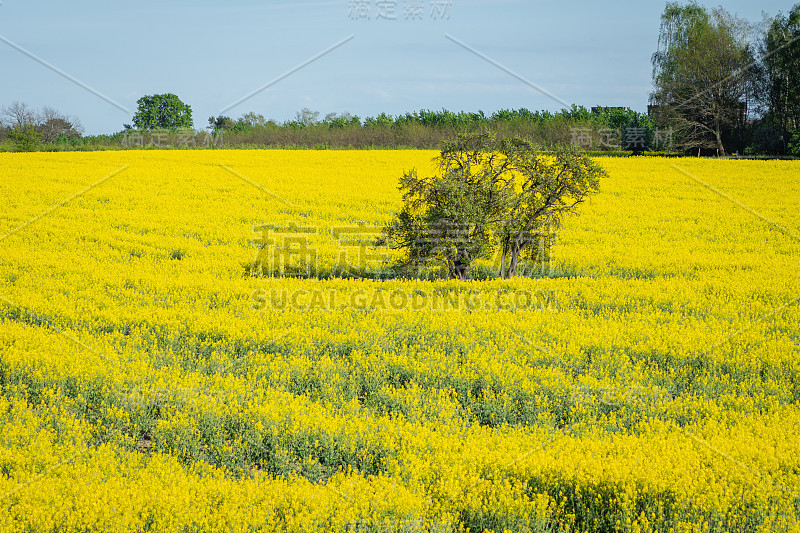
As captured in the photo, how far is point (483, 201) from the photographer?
48.5 ft

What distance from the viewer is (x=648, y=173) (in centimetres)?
3578

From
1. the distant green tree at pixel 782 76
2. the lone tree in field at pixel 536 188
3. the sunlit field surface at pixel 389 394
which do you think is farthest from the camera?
the distant green tree at pixel 782 76

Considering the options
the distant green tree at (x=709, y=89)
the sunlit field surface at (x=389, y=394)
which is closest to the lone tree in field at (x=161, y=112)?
the distant green tree at (x=709, y=89)

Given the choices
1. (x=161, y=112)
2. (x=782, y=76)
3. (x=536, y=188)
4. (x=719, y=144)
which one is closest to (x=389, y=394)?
(x=536, y=188)

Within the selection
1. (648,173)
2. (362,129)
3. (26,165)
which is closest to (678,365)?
(648,173)

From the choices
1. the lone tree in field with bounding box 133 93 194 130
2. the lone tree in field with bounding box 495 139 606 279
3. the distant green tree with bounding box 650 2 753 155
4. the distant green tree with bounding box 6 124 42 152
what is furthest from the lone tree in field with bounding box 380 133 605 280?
the lone tree in field with bounding box 133 93 194 130

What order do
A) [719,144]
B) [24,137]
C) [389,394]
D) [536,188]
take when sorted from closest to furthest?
[389,394] < [536,188] < [719,144] < [24,137]

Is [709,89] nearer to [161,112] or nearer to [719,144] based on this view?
[719,144]

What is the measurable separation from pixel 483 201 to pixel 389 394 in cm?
772

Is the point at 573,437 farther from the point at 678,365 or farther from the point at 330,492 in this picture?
the point at 678,365

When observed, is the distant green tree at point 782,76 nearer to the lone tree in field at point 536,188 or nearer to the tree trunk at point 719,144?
the tree trunk at point 719,144

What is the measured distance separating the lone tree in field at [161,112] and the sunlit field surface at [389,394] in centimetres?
7621

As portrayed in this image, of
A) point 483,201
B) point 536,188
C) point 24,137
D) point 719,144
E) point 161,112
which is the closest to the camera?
point 483,201

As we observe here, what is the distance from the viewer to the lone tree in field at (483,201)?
14664mm
